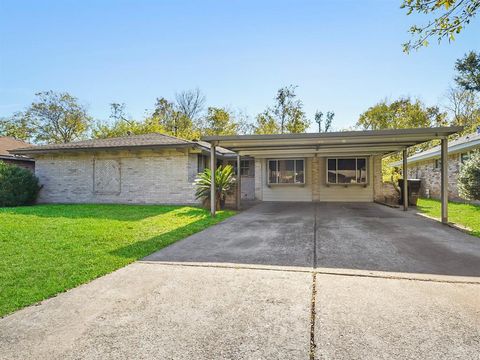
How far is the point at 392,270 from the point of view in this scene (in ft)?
11.7

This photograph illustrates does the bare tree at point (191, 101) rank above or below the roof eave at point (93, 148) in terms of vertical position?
above

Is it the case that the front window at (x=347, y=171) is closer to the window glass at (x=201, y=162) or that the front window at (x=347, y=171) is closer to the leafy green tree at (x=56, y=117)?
the window glass at (x=201, y=162)

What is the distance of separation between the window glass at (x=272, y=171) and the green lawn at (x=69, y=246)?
5.64 metres

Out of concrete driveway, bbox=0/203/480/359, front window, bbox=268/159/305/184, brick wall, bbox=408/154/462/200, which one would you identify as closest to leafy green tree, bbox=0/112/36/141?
front window, bbox=268/159/305/184

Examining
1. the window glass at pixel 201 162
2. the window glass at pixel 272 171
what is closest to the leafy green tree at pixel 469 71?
the window glass at pixel 272 171

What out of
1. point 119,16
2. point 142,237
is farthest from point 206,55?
point 142,237

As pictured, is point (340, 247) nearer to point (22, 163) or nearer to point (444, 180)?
point (444, 180)

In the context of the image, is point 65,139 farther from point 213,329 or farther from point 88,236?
point 213,329

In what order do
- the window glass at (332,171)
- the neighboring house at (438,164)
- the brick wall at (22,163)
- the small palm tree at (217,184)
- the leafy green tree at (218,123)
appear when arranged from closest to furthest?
the small palm tree at (217,184) < the neighboring house at (438,164) < the window glass at (332,171) < the brick wall at (22,163) < the leafy green tree at (218,123)

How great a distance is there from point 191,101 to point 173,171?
20890 mm

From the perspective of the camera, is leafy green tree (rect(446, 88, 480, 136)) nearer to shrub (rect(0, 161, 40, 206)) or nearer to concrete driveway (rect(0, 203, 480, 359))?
concrete driveway (rect(0, 203, 480, 359))

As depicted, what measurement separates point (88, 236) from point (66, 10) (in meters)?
7.86

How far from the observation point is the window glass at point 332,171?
517 inches

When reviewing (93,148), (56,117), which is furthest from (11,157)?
(56,117)
